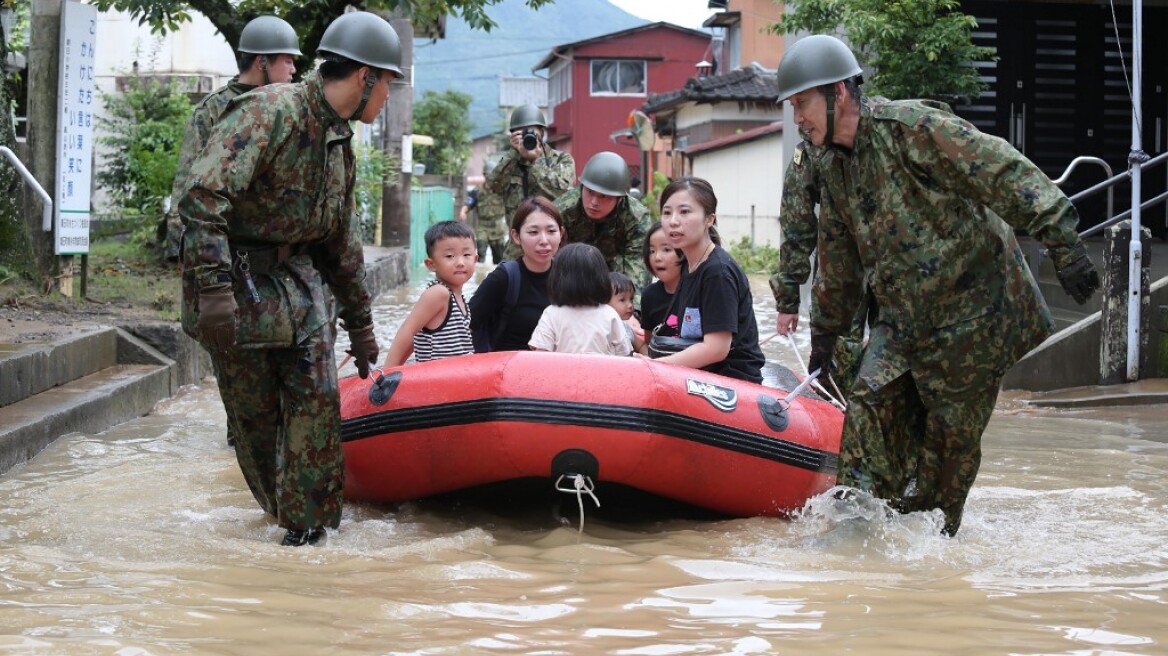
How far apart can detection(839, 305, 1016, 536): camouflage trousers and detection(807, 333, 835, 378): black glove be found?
1.29 feet

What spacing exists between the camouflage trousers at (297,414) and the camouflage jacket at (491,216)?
6992 millimetres

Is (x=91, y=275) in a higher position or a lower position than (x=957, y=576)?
higher

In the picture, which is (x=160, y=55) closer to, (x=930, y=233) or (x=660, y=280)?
(x=660, y=280)

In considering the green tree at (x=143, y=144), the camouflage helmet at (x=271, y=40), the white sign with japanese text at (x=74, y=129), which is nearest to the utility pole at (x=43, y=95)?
the white sign with japanese text at (x=74, y=129)

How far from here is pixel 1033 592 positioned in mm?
4141

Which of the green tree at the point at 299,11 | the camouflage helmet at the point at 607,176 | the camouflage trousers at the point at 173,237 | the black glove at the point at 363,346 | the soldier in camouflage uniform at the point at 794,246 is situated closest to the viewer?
the camouflage trousers at the point at 173,237

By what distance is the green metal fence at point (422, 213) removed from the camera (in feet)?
87.6

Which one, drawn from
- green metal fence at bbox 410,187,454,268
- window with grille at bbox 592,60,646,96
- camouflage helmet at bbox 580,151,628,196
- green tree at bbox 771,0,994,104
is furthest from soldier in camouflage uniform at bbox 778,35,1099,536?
window with grille at bbox 592,60,646,96

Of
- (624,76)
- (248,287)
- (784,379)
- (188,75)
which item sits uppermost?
(624,76)

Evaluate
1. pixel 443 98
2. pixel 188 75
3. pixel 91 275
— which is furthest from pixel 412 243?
pixel 443 98

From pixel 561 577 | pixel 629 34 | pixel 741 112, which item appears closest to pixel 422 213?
pixel 741 112

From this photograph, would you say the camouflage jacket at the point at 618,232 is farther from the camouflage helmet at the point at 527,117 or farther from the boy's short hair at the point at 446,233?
the camouflage helmet at the point at 527,117

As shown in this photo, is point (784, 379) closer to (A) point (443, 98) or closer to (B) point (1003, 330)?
(B) point (1003, 330)

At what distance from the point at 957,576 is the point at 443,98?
169 ft
